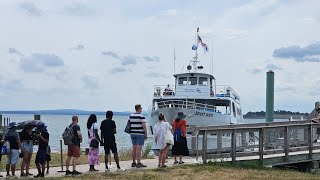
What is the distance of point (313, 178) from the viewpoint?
1477 centimetres

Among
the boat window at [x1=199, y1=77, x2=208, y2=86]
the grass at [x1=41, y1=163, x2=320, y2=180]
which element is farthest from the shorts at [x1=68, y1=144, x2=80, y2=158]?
the boat window at [x1=199, y1=77, x2=208, y2=86]

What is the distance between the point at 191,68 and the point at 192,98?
9.90 ft

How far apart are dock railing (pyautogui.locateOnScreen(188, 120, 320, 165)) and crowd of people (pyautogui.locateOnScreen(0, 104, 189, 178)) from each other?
841mm

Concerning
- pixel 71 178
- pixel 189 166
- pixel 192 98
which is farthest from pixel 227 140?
pixel 192 98

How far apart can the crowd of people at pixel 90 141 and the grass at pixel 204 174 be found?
0.80m

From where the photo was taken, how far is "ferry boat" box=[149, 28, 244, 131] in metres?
34.5

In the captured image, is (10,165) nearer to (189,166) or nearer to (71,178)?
(71,178)

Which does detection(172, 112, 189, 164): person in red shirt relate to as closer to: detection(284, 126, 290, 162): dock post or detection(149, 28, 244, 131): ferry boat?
A: detection(284, 126, 290, 162): dock post

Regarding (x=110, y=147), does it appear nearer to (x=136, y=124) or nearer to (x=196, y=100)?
(x=136, y=124)

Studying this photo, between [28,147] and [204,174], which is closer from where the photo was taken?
[28,147]

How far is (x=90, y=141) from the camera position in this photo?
583 inches

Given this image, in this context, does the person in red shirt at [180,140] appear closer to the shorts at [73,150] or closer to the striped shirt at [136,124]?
the striped shirt at [136,124]

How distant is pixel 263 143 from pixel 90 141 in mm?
5736

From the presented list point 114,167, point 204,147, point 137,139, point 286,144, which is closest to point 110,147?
point 137,139
